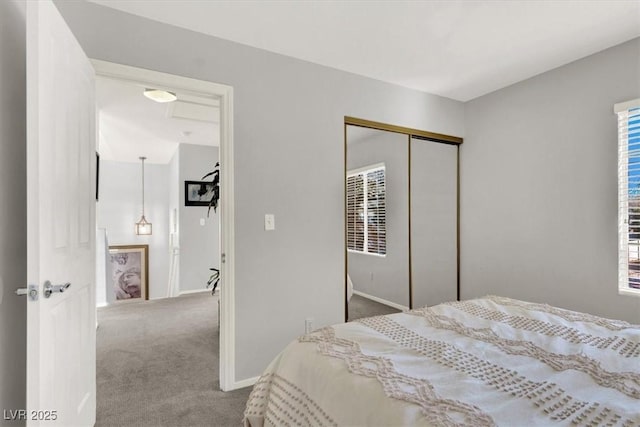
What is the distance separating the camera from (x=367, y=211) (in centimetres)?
321

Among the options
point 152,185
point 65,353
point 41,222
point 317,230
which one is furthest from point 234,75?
point 152,185

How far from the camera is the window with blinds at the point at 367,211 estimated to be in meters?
3.06

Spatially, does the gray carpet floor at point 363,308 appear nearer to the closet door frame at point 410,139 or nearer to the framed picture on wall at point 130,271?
the closet door frame at point 410,139

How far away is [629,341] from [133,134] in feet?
18.8

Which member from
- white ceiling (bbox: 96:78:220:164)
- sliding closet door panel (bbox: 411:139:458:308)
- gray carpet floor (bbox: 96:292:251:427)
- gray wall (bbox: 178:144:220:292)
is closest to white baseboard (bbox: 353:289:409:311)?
sliding closet door panel (bbox: 411:139:458:308)

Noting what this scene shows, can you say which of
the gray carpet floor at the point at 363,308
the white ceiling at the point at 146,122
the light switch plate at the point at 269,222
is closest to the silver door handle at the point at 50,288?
the light switch plate at the point at 269,222

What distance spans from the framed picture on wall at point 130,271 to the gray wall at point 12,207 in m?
6.14

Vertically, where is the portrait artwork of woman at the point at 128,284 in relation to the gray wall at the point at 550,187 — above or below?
below

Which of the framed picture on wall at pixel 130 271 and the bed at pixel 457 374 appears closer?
the bed at pixel 457 374

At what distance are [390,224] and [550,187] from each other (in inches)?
55.7

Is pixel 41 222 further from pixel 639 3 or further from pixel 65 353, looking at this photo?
pixel 639 3

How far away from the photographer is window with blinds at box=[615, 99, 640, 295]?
2.42 metres

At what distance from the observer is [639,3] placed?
6.70 feet

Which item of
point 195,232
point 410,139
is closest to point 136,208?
point 195,232
